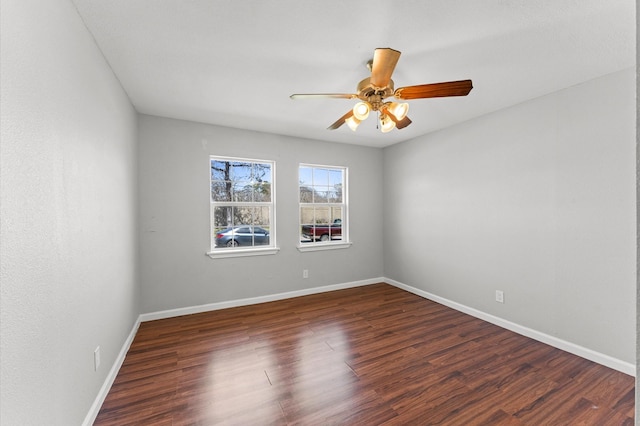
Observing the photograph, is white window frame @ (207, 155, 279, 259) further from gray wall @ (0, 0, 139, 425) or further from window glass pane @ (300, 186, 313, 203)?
gray wall @ (0, 0, 139, 425)

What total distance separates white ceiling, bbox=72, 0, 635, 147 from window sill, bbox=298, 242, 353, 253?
212 cm

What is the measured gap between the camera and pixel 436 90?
1806 millimetres

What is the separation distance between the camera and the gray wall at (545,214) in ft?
7.10

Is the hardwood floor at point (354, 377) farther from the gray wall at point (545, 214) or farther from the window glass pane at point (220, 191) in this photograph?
the window glass pane at point (220, 191)

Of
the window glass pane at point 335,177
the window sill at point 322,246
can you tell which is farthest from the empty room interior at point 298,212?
the window glass pane at point 335,177

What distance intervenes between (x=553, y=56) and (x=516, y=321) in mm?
2518

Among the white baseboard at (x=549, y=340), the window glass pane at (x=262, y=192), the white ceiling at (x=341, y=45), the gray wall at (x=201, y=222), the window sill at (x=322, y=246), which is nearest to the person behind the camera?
the white ceiling at (x=341, y=45)

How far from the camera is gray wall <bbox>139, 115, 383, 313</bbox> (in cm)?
315

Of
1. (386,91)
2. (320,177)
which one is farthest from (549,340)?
(320,177)

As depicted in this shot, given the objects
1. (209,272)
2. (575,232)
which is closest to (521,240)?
(575,232)

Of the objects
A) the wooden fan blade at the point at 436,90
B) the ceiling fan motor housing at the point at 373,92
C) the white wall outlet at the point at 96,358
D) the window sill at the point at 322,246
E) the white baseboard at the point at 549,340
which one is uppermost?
the ceiling fan motor housing at the point at 373,92

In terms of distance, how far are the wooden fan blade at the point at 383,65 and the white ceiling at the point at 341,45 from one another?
22 centimetres

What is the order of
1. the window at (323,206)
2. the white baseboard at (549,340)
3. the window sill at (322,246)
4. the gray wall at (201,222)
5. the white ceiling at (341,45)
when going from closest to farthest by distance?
the white ceiling at (341,45) → the white baseboard at (549,340) → the gray wall at (201,222) → the window sill at (322,246) → the window at (323,206)

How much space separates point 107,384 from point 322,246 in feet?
9.41
